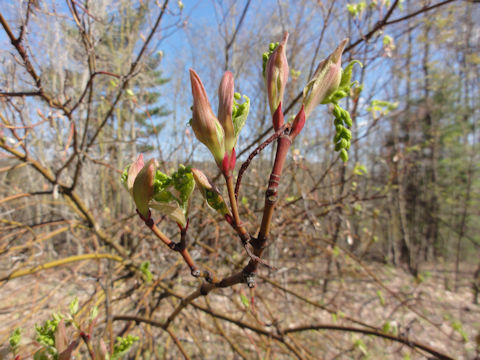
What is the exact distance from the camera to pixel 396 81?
25.2ft

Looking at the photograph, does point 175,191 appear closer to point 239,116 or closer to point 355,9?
point 239,116

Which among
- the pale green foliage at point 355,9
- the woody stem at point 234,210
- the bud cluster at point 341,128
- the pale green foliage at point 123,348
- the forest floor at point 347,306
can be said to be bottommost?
the forest floor at point 347,306

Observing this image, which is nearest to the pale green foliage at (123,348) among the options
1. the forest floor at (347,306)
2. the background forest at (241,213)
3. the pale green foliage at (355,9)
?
the background forest at (241,213)

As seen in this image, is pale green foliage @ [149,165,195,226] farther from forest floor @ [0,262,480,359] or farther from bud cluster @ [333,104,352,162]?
forest floor @ [0,262,480,359]

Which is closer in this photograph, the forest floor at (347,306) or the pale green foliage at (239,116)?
the pale green foliage at (239,116)

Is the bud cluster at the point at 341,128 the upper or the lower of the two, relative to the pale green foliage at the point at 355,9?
lower

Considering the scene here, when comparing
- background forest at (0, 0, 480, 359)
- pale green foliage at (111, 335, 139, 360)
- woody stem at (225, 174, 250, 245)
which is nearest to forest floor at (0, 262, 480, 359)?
background forest at (0, 0, 480, 359)

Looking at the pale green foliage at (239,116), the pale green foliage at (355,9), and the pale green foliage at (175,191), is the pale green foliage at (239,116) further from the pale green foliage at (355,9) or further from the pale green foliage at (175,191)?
the pale green foliage at (355,9)

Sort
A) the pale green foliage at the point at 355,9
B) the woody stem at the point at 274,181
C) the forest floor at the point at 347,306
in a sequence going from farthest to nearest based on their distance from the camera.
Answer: the forest floor at the point at 347,306 < the pale green foliage at the point at 355,9 < the woody stem at the point at 274,181

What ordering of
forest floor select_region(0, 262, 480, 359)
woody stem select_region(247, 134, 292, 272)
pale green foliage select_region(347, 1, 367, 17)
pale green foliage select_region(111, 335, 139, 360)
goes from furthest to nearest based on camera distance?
forest floor select_region(0, 262, 480, 359) → pale green foliage select_region(347, 1, 367, 17) → pale green foliage select_region(111, 335, 139, 360) → woody stem select_region(247, 134, 292, 272)

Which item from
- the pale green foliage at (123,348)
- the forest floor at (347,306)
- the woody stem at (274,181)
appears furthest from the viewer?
the forest floor at (347,306)

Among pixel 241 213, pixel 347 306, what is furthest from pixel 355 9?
pixel 347 306

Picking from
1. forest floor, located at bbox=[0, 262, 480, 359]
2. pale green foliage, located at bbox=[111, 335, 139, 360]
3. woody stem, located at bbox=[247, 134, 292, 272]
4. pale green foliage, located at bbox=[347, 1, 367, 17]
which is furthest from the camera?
forest floor, located at bbox=[0, 262, 480, 359]

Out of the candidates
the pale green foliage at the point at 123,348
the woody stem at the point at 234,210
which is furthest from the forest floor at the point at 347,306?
the woody stem at the point at 234,210
